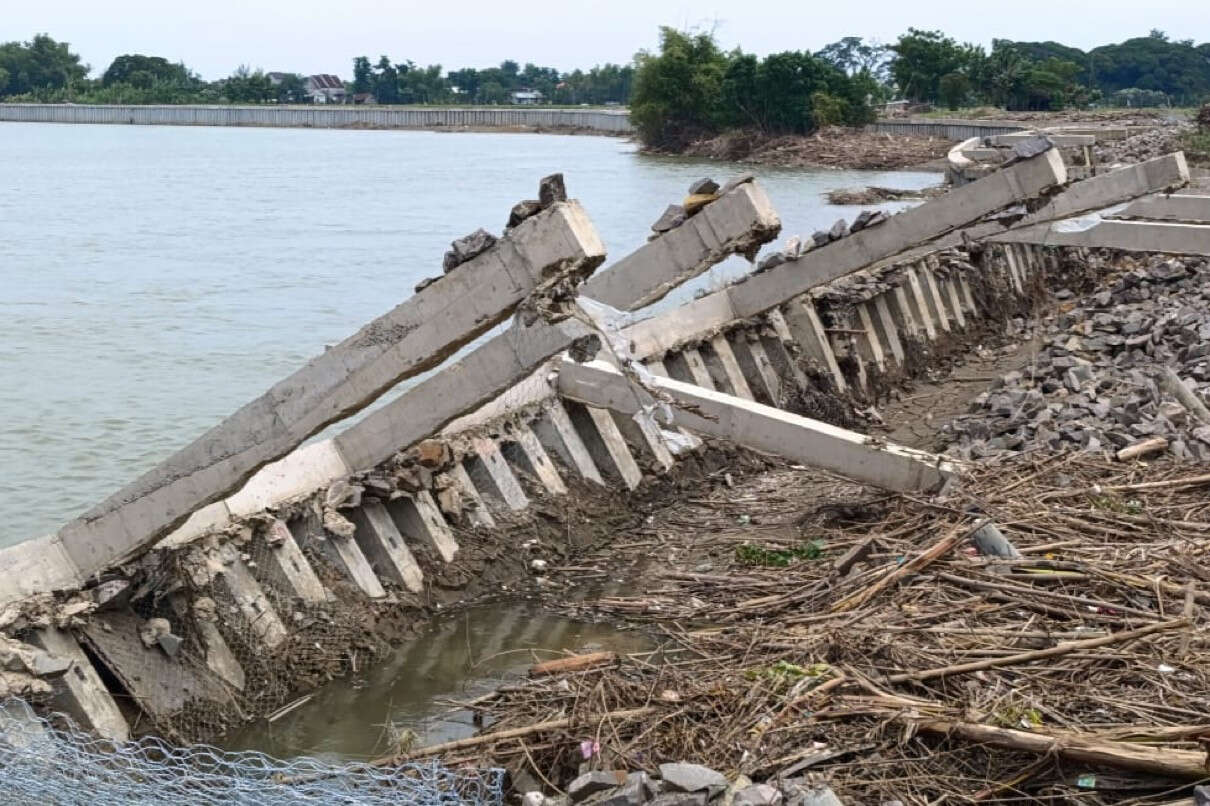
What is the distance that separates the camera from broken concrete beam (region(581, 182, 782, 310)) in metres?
8.68

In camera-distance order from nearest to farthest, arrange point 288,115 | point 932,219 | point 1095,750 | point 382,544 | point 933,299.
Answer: point 1095,750 < point 382,544 < point 932,219 < point 933,299 < point 288,115

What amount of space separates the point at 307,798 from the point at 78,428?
35.5ft

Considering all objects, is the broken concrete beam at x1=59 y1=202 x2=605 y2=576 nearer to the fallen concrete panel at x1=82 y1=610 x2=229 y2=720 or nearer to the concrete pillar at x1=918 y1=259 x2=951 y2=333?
the fallen concrete panel at x1=82 y1=610 x2=229 y2=720

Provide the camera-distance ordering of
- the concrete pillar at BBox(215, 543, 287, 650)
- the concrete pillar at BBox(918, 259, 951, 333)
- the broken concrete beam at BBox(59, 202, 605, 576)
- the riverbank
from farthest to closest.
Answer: the riverbank
the concrete pillar at BBox(918, 259, 951, 333)
the concrete pillar at BBox(215, 543, 287, 650)
the broken concrete beam at BBox(59, 202, 605, 576)

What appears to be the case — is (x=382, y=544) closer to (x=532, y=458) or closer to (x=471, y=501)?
(x=471, y=501)

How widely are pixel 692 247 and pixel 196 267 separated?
1781 cm

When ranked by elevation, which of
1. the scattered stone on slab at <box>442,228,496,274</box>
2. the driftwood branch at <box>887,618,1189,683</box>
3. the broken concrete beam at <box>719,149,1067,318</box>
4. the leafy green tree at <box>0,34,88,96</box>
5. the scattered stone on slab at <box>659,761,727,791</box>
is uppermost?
the leafy green tree at <box>0,34,88,96</box>

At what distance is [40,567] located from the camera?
21.8 feet

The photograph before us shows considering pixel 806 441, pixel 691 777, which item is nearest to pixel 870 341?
pixel 806 441

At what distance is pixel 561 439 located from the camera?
9.66 m

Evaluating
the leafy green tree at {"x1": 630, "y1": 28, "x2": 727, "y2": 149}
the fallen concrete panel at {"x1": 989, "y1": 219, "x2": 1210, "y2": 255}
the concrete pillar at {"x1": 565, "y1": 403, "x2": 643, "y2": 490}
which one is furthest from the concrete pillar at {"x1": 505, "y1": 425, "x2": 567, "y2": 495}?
the leafy green tree at {"x1": 630, "y1": 28, "x2": 727, "y2": 149}

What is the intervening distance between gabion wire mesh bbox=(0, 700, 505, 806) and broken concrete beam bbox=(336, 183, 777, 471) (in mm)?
2007

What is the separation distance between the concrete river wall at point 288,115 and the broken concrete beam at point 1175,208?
82.4 metres

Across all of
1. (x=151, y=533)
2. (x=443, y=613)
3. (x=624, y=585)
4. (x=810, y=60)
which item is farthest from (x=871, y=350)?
(x=810, y=60)
